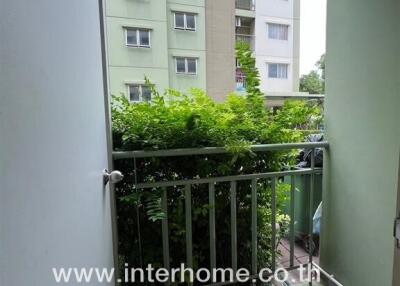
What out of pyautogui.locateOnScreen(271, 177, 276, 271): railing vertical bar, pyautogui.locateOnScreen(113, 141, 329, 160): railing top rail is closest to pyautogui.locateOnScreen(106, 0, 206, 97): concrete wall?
pyautogui.locateOnScreen(113, 141, 329, 160): railing top rail

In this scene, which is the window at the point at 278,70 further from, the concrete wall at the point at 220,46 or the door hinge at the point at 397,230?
the door hinge at the point at 397,230

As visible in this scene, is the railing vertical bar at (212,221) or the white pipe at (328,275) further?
the white pipe at (328,275)

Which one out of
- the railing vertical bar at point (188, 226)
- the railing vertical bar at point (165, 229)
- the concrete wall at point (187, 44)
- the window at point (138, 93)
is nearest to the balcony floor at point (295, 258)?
the railing vertical bar at point (188, 226)

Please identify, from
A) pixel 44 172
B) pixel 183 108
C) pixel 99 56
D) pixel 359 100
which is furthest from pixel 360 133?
pixel 44 172

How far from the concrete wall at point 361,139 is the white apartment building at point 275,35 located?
0.35m

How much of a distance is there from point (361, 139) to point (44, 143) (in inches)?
56.6

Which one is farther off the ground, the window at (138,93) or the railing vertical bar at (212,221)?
the window at (138,93)

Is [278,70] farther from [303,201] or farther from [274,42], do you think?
[303,201]

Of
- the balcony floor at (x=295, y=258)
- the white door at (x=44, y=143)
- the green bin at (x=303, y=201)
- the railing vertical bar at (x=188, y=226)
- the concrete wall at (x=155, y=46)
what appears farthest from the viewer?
the green bin at (x=303, y=201)

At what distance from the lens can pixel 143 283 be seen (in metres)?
1.48

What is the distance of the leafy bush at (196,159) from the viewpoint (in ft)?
4.60

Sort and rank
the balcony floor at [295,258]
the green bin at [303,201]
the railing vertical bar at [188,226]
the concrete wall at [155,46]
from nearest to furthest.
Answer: the railing vertical bar at [188,226] < the concrete wall at [155,46] < the balcony floor at [295,258] < the green bin at [303,201]

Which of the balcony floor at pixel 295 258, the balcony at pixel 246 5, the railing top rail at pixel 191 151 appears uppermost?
the balcony at pixel 246 5

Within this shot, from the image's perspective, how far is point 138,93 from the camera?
1.54 meters
